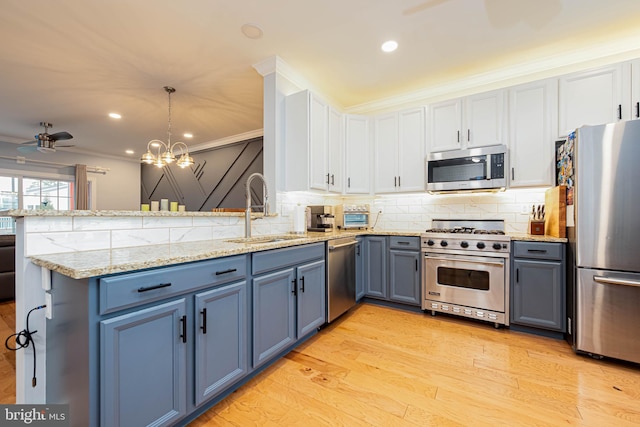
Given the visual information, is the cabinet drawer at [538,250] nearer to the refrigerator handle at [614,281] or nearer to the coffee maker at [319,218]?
the refrigerator handle at [614,281]

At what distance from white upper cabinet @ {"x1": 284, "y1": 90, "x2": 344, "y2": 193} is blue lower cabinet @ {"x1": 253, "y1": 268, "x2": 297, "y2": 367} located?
1.14m

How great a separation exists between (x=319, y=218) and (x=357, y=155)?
3.32ft

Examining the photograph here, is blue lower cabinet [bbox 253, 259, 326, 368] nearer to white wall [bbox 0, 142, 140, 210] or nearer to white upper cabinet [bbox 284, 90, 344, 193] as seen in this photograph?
white upper cabinet [bbox 284, 90, 344, 193]

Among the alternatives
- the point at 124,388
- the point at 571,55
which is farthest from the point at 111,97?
the point at 571,55

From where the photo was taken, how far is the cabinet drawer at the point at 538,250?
2.30 meters

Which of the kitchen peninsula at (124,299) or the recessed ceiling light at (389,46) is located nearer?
the kitchen peninsula at (124,299)

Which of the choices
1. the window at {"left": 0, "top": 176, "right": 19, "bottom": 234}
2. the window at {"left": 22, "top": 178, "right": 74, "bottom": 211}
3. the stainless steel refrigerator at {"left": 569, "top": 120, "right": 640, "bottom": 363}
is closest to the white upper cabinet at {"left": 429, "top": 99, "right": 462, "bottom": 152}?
the stainless steel refrigerator at {"left": 569, "top": 120, "right": 640, "bottom": 363}

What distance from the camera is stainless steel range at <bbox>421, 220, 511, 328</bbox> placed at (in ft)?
8.31

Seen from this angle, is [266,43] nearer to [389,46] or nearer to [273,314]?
[389,46]

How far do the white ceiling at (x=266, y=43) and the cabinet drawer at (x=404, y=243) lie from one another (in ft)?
6.01

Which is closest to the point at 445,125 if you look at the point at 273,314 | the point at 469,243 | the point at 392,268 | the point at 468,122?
the point at 468,122

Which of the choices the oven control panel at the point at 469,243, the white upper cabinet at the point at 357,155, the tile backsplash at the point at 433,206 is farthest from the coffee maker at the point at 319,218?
the oven control panel at the point at 469,243

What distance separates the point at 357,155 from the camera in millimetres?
3508

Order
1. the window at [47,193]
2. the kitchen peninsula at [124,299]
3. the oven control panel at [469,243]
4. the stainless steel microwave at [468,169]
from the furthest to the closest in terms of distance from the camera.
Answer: the window at [47,193]
the stainless steel microwave at [468,169]
the oven control panel at [469,243]
the kitchen peninsula at [124,299]
